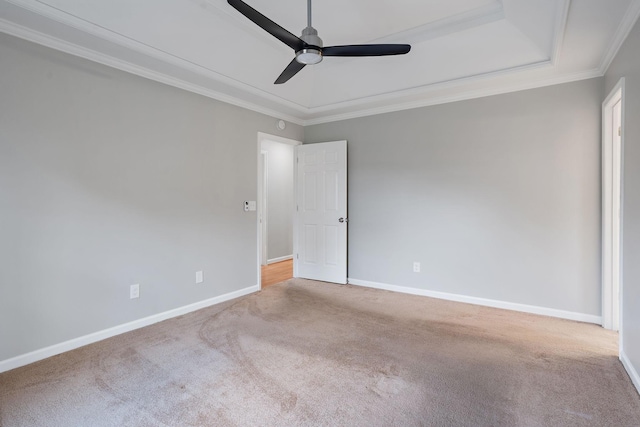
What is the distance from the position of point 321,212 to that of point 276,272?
147 cm

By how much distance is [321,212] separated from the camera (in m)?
4.74

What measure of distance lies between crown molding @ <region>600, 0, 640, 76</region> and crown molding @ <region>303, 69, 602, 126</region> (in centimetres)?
21

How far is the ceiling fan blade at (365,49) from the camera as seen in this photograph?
2.21 meters

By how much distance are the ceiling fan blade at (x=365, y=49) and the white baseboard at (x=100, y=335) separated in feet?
9.27

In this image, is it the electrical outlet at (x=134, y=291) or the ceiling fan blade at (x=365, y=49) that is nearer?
the ceiling fan blade at (x=365, y=49)

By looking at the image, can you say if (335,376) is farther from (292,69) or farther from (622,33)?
(622,33)

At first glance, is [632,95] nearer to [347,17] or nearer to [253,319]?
[347,17]

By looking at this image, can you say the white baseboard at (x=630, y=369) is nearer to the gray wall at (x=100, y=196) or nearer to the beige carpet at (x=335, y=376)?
the beige carpet at (x=335, y=376)

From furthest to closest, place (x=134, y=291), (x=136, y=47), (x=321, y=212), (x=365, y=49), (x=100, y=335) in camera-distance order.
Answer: (x=321, y=212)
(x=134, y=291)
(x=100, y=335)
(x=136, y=47)
(x=365, y=49)

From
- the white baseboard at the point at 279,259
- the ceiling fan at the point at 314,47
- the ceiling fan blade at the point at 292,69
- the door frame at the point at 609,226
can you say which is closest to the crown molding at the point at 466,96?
the door frame at the point at 609,226

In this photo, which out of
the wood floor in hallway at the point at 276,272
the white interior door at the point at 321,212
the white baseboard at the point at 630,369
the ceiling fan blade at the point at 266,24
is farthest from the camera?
the wood floor in hallway at the point at 276,272

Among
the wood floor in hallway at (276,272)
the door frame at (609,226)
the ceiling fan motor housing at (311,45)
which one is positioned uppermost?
the ceiling fan motor housing at (311,45)

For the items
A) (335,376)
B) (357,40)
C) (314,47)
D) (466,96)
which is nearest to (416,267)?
(466,96)

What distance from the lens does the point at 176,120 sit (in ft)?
11.0
